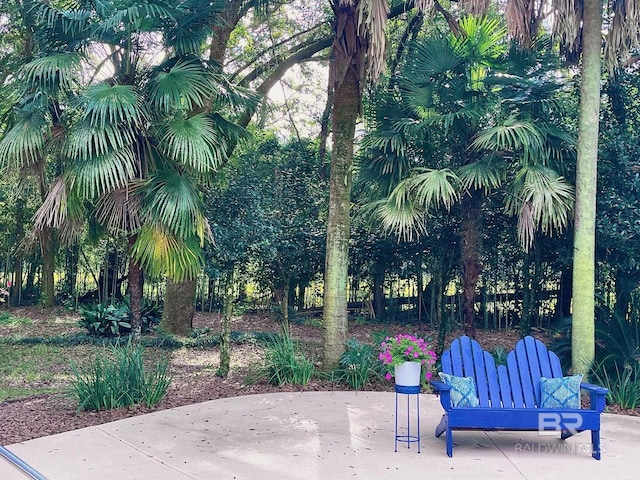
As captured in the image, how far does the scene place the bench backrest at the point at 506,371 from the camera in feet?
17.4

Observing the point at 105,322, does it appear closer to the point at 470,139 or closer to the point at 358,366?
the point at 358,366

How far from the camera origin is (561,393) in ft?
17.3

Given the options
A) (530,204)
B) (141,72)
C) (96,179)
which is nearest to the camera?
(96,179)

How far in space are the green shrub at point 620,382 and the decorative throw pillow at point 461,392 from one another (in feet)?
8.47

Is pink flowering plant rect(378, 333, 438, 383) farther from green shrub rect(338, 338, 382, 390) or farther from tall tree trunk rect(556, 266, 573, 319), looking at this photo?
tall tree trunk rect(556, 266, 573, 319)

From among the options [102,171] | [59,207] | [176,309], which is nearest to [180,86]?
[102,171]

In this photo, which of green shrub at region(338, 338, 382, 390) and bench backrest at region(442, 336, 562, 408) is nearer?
bench backrest at region(442, 336, 562, 408)

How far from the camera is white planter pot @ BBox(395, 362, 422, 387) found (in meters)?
5.05

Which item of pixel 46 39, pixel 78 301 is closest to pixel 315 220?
pixel 46 39

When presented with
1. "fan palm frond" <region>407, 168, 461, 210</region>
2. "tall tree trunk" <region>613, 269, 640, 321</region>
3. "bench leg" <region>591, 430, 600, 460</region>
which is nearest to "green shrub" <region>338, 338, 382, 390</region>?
"fan palm frond" <region>407, 168, 461, 210</region>

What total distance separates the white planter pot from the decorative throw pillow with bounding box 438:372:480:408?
274 mm

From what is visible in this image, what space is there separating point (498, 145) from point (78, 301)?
11919mm

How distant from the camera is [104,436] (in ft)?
17.4

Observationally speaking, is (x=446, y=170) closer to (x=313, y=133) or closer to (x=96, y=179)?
(x=96, y=179)
